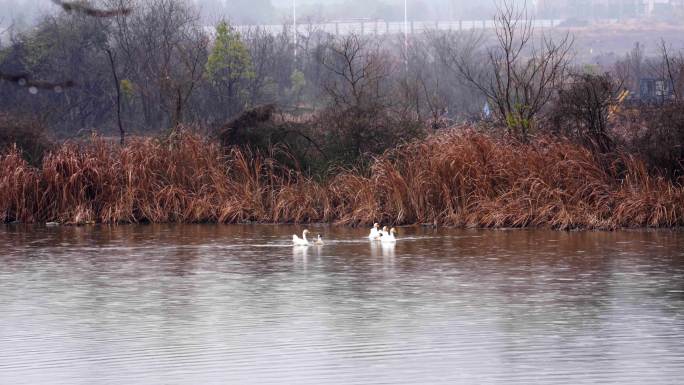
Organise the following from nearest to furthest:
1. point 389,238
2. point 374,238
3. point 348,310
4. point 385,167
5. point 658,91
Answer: point 348,310
point 389,238
point 374,238
point 385,167
point 658,91

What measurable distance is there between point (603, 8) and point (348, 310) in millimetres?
177901

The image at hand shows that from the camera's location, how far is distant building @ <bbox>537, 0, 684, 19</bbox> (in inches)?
6919

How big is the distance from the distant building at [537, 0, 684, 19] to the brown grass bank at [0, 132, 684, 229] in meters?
149

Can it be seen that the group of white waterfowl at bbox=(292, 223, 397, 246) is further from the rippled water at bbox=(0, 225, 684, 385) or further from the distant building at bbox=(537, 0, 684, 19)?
the distant building at bbox=(537, 0, 684, 19)

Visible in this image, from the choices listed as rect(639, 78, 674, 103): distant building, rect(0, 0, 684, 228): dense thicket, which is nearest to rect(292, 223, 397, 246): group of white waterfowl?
rect(0, 0, 684, 228): dense thicket

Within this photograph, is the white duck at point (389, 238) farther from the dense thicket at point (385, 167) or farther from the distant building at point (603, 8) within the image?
the distant building at point (603, 8)

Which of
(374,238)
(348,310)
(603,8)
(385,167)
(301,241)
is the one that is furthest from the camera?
(603,8)

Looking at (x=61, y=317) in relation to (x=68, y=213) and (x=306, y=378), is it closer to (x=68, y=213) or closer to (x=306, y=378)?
(x=306, y=378)

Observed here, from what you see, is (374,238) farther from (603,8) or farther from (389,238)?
→ (603,8)

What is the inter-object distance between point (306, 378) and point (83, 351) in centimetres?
228

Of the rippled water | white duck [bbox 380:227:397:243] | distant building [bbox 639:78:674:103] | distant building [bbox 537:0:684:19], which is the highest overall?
distant building [bbox 537:0:684:19]

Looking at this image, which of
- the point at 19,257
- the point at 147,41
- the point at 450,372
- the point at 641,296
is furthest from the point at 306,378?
the point at 147,41

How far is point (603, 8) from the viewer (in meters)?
186

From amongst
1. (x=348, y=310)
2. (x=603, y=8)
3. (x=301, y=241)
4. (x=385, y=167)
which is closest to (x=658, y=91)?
(x=385, y=167)
